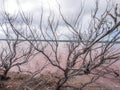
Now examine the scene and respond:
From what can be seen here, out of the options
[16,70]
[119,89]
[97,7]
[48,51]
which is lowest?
[119,89]

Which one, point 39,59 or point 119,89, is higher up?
point 39,59

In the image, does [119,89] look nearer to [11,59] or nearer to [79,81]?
[79,81]

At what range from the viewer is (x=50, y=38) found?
9.54 meters

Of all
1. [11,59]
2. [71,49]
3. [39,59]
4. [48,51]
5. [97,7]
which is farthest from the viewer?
[39,59]

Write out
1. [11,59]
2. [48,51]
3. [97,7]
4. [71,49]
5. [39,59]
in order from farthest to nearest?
[39,59] < [48,51] < [11,59] < [71,49] < [97,7]

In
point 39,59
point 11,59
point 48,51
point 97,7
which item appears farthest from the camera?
point 39,59

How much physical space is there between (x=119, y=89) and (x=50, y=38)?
5411mm

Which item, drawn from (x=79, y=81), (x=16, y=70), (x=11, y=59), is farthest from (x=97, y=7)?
(x=16, y=70)

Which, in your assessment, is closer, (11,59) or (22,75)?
(11,59)

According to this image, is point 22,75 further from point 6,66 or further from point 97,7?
point 97,7

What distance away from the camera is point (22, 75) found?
13.9m

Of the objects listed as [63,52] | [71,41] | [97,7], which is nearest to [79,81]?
[63,52]

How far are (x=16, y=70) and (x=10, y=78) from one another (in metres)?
1.33

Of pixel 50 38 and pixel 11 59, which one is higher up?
pixel 50 38
